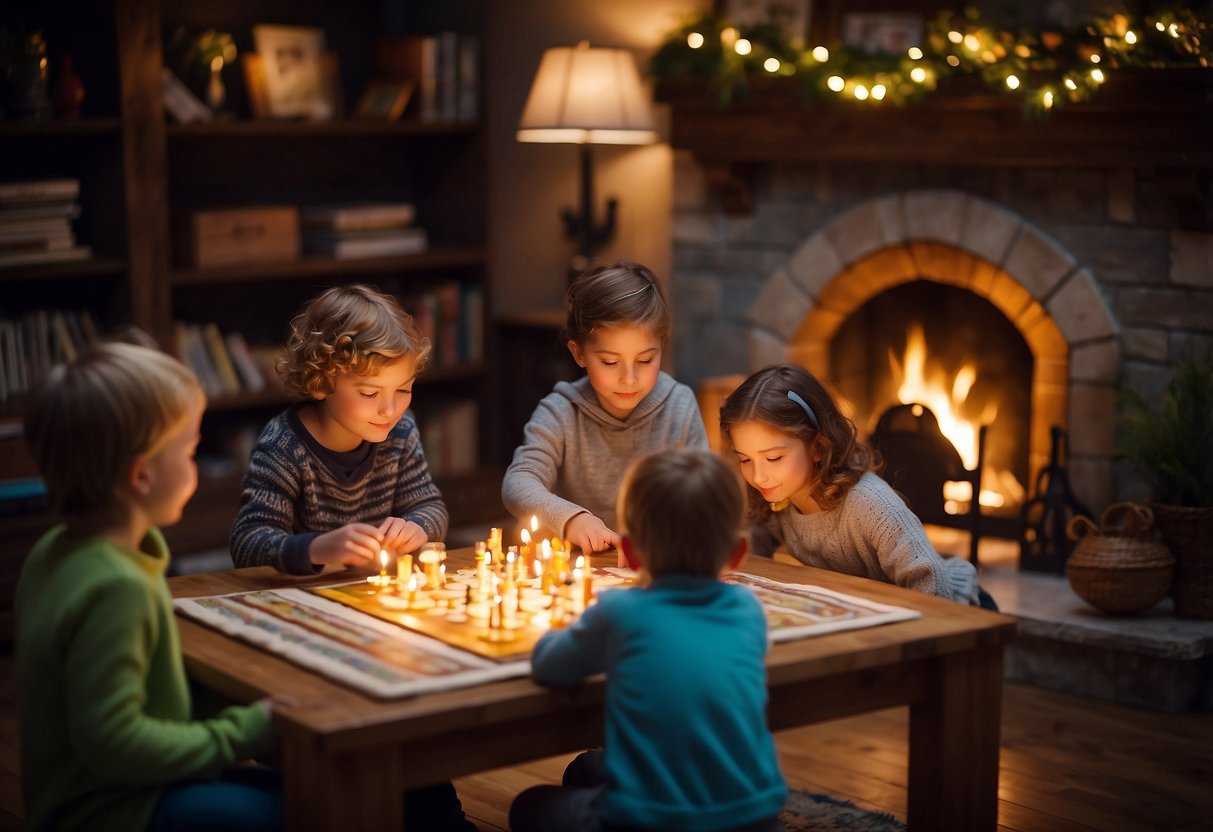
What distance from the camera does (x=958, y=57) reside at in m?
4.08

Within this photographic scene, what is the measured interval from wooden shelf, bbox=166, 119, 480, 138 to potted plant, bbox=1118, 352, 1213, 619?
2410 mm

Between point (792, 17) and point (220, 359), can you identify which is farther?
point (220, 359)

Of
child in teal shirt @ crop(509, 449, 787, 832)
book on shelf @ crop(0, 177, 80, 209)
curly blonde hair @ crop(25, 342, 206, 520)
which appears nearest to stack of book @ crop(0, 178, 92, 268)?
book on shelf @ crop(0, 177, 80, 209)

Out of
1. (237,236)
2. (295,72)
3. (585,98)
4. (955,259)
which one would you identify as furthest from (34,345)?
(955,259)

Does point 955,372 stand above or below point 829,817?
above

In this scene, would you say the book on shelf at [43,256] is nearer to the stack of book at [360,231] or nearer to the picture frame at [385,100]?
the stack of book at [360,231]

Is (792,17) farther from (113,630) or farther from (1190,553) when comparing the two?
(113,630)

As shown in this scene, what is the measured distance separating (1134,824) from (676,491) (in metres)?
1.57

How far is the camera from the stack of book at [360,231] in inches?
190

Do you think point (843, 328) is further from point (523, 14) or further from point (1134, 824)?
point (1134, 824)

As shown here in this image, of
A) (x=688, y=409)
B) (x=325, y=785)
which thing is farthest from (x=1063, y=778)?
(x=325, y=785)

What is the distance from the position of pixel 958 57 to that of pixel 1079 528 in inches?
49.5

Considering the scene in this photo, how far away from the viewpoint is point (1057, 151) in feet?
13.2

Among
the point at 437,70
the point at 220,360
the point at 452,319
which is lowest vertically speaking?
the point at 220,360
